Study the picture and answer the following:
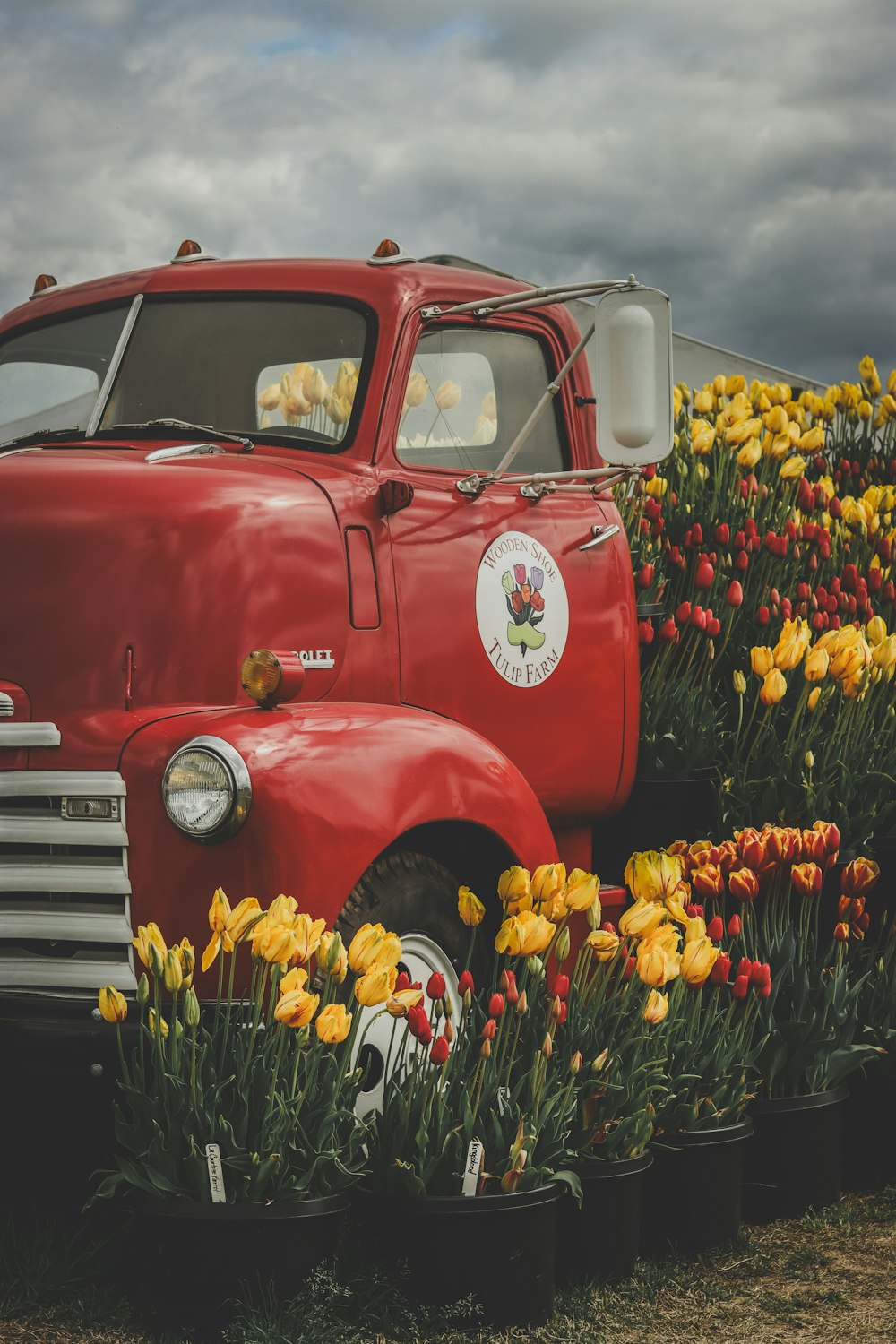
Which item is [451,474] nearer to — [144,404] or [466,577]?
[466,577]

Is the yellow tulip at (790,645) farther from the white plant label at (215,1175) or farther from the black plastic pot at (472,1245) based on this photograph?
the white plant label at (215,1175)

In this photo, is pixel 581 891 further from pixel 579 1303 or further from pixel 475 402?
pixel 475 402

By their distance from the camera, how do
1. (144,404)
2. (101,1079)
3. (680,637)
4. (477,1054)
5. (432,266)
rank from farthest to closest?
(680,637), (432,266), (144,404), (477,1054), (101,1079)

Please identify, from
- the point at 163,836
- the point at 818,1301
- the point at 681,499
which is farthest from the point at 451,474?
the point at 681,499

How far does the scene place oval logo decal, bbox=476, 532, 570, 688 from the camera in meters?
4.65

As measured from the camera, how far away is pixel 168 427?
14.7 feet

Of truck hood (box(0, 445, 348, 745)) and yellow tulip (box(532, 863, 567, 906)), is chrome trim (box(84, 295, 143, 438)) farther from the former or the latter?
yellow tulip (box(532, 863, 567, 906))

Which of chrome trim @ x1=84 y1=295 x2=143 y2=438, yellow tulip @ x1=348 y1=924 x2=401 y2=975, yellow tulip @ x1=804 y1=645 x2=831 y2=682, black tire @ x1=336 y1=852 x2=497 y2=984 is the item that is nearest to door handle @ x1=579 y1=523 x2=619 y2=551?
yellow tulip @ x1=804 y1=645 x2=831 y2=682

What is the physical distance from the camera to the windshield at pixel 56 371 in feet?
15.6

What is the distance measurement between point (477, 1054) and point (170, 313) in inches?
90.7

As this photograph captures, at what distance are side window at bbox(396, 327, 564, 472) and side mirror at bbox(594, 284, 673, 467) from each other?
0.58 meters

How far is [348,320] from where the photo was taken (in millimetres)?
4637

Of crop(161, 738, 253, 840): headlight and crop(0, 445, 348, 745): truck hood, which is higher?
crop(0, 445, 348, 745): truck hood

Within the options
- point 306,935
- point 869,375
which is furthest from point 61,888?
point 869,375
